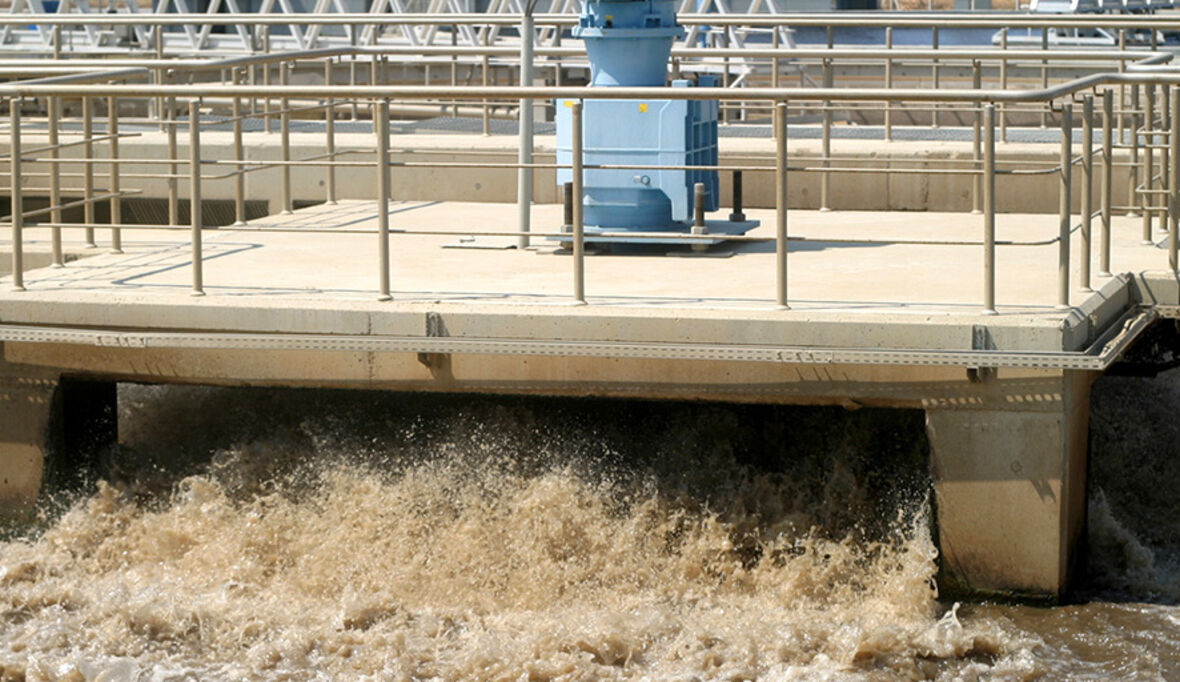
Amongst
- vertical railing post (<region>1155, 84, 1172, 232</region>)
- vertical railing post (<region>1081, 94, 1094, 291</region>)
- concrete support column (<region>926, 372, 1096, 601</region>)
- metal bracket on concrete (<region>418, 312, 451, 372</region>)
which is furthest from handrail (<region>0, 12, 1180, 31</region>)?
concrete support column (<region>926, 372, 1096, 601</region>)

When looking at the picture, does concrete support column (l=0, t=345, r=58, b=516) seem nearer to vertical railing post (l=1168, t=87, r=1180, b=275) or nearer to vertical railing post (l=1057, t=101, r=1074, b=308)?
vertical railing post (l=1057, t=101, r=1074, b=308)

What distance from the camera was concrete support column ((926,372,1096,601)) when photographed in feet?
25.6

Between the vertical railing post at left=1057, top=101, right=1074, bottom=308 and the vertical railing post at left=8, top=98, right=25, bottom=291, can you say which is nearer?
the vertical railing post at left=1057, top=101, right=1074, bottom=308

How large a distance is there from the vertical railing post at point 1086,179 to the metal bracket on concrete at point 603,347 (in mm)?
323

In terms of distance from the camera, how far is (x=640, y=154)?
383 inches

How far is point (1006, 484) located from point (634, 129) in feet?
9.91

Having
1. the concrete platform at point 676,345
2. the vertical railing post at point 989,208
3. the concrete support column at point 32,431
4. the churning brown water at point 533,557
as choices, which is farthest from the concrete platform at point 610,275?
the churning brown water at point 533,557

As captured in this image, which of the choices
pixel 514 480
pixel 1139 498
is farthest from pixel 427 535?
pixel 1139 498

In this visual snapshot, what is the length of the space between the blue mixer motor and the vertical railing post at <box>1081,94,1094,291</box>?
233 centimetres

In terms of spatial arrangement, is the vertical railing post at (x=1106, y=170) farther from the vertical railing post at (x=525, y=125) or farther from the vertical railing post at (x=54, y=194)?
the vertical railing post at (x=54, y=194)

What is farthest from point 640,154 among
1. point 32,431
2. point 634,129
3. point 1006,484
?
point 32,431

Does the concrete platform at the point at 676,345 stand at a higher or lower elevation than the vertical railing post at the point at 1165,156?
lower

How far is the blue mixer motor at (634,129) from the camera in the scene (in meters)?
9.64

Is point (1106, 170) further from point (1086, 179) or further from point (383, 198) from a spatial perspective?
point (383, 198)
